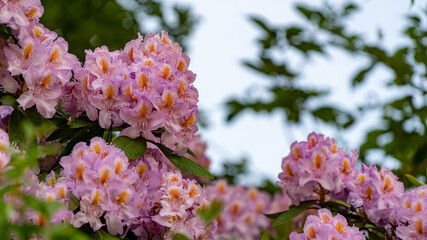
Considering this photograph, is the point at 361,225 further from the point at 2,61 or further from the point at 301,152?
the point at 2,61

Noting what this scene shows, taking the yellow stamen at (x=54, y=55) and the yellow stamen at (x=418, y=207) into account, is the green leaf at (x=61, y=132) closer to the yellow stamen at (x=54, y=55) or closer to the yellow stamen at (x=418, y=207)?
the yellow stamen at (x=54, y=55)

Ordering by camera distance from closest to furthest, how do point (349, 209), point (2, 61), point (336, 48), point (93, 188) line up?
1. point (93, 188)
2. point (2, 61)
3. point (349, 209)
4. point (336, 48)

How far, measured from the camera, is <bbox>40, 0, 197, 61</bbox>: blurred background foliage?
12.2ft

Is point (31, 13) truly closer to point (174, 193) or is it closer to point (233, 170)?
point (174, 193)

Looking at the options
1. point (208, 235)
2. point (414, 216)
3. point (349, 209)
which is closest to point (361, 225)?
point (349, 209)

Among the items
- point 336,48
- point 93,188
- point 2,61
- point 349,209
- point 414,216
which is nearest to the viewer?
point 93,188

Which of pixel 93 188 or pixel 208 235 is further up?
pixel 93 188

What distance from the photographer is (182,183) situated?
1.53 m

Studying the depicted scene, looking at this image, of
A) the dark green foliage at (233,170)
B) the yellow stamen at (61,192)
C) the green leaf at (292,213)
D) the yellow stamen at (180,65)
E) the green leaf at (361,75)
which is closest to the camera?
the yellow stamen at (61,192)

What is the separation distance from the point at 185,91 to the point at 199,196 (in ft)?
0.94

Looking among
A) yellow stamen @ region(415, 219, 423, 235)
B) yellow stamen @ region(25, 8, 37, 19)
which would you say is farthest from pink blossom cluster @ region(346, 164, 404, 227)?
yellow stamen @ region(25, 8, 37, 19)

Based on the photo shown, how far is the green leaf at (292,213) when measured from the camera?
6.15ft

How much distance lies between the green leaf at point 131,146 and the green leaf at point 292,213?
23.9 inches

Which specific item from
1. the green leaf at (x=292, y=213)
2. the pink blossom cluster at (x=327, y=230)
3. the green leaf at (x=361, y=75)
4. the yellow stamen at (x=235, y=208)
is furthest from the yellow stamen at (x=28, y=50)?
the green leaf at (x=361, y=75)
